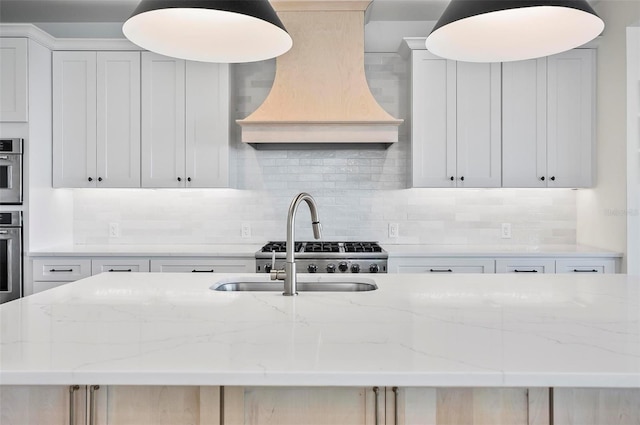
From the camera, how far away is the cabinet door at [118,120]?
12.1 feet

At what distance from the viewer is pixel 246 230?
161 inches

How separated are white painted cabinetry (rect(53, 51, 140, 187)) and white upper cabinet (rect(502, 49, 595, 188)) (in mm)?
2870

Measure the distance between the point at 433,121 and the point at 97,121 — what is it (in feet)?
8.51

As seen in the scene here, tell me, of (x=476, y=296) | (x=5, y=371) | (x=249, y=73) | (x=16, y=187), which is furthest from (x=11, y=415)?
(x=249, y=73)

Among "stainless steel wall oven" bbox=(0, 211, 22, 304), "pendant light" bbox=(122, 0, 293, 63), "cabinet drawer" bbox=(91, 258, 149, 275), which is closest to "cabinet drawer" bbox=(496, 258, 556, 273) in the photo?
"pendant light" bbox=(122, 0, 293, 63)

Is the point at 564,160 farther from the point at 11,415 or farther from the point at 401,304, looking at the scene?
the point at 11,415

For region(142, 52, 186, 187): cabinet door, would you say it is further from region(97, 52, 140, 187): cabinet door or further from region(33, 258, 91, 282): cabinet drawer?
region(33, 258, 91, 282): cabinet drawer

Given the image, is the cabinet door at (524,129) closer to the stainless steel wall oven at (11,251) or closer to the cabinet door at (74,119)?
the cabinet door at (74,119)

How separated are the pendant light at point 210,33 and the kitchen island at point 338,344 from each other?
97cm

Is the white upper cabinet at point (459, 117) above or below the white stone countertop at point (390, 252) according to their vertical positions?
above

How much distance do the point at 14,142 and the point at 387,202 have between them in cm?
286

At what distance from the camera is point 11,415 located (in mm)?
1155

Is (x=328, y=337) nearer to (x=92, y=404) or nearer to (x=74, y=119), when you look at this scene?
(x=92, y=404)

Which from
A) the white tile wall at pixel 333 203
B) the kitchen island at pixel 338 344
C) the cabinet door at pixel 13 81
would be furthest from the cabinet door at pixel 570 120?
the cabinet door at pixel 13 81
